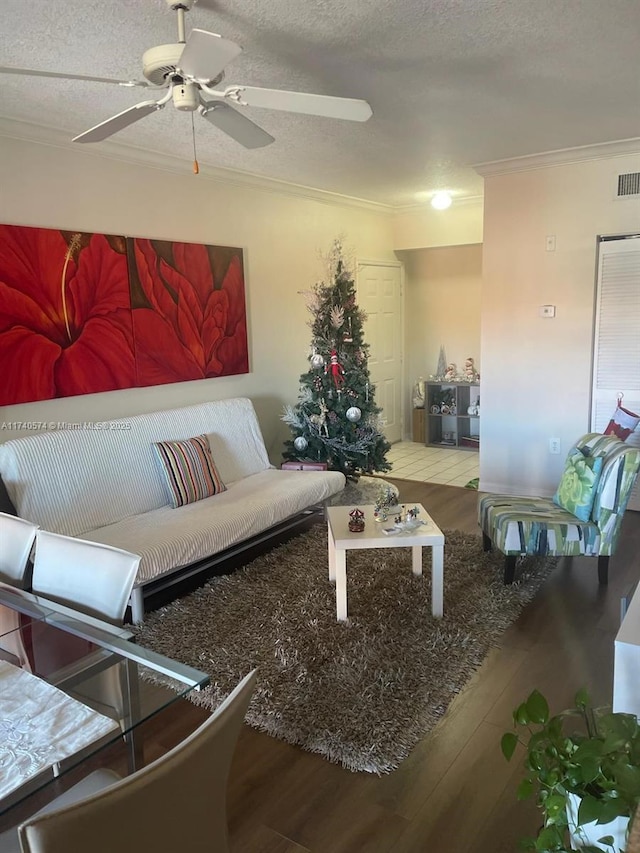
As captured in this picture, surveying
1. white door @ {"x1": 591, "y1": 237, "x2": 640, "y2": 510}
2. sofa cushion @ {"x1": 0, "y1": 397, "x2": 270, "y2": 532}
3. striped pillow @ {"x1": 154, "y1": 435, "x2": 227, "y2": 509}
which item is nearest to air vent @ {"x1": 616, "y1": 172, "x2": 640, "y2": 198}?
white door @ {"x1": 591, "y1": 237, "x2": 640, "y2": 510}

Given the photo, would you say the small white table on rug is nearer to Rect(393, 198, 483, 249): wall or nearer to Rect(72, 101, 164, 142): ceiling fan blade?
Rect(72, 101, 164, 142): ceiling fan blade

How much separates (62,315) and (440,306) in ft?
14.9

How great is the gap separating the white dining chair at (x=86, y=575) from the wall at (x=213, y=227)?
163 centimetres

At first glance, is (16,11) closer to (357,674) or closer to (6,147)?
(6,147)

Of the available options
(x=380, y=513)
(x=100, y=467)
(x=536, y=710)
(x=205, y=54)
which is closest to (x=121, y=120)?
(x=205, y=54)

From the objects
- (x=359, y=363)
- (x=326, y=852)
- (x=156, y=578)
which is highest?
(x=359, y=363)

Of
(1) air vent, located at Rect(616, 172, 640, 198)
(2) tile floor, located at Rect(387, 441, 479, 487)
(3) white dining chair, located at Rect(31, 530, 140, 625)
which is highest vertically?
(1) air vent, located at Rect(616, 172, 640, 198)

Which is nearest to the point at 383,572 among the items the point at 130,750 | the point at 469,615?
the point at 469,615

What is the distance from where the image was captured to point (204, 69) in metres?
1.84

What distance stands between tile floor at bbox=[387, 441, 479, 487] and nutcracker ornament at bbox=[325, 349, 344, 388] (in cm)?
114

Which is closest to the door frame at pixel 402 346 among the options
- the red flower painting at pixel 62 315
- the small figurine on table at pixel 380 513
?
the red flower painting at pixel 62 315

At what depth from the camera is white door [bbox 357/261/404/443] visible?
21.2 feet

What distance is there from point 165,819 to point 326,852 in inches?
36.5

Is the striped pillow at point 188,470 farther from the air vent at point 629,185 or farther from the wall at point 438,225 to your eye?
the wall at point 438,225
